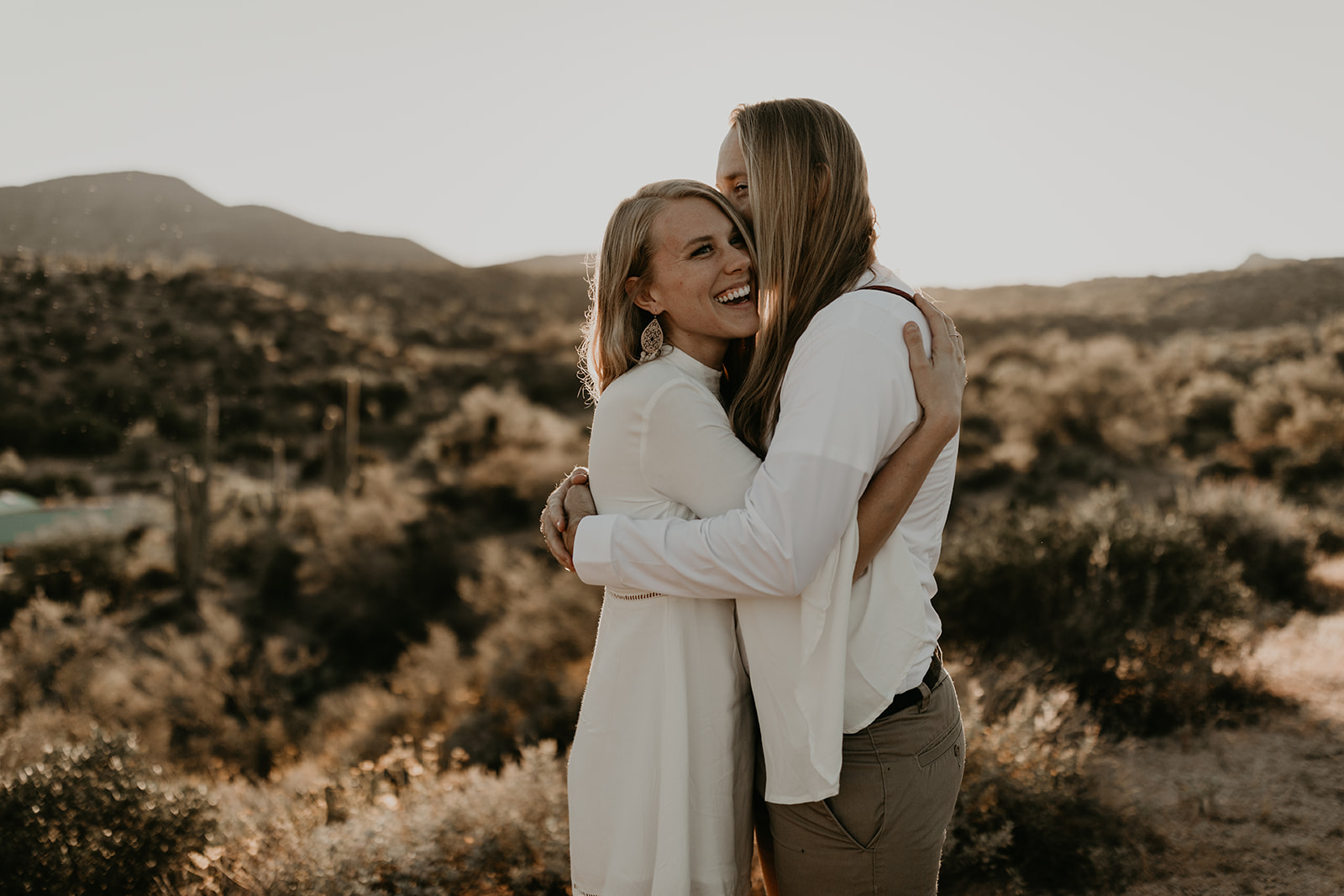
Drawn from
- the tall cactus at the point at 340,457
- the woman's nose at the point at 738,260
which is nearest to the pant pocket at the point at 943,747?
the woman's nose at the point at 738,260

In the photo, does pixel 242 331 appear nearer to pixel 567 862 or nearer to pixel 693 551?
pixel 567 862

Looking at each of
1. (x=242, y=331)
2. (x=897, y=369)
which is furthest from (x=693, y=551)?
(x=242, y=331)

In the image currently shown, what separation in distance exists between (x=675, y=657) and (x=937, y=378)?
2.70 feet

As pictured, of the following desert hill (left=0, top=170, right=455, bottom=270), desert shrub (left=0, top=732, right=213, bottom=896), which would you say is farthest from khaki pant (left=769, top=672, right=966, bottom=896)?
desert hill (left=0, top=170, right=455, bottom=270)

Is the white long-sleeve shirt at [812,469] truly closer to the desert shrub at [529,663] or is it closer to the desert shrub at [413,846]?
the desert shrub at [413,846]

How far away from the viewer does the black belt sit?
6.15 feet

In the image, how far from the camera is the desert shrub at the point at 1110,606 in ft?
18.7

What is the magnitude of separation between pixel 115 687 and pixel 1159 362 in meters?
21.6

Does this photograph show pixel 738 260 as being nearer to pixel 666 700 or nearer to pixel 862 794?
pixel 666 700

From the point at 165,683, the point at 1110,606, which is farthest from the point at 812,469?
the point at 165,683

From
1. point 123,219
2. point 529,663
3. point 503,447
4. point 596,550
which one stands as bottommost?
point 529,663

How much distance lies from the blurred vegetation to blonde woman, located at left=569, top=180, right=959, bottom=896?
2095 mm

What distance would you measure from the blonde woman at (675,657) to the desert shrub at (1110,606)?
4.49 m

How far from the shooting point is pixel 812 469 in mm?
1636
